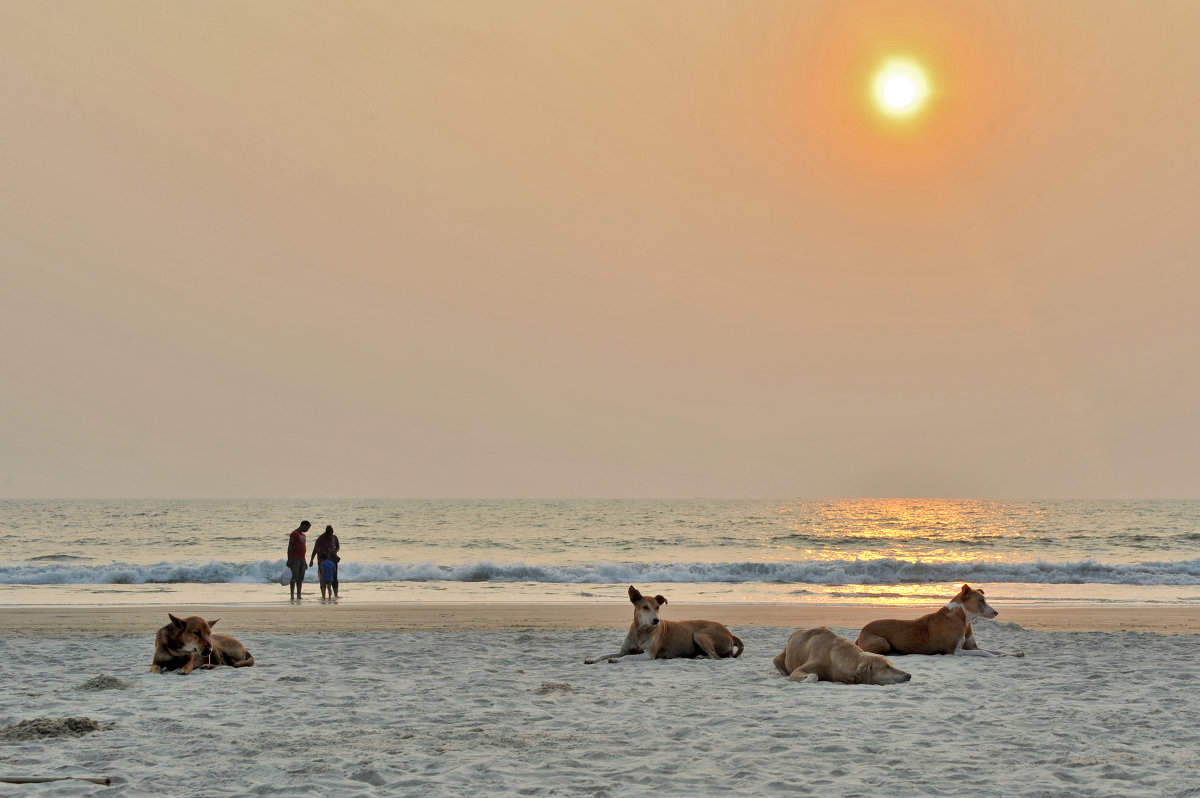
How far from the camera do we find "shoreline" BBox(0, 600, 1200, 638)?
17.2 m

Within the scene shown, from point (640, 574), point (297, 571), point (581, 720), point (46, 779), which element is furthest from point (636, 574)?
point (46, 779)

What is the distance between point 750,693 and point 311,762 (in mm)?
4923

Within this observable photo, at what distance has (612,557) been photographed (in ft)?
162

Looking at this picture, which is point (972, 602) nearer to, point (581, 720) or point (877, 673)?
point (877, 673)

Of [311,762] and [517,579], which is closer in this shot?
[311,762]

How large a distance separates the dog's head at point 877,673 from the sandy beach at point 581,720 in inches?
8.0

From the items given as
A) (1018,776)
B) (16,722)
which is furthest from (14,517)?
(1018,776)

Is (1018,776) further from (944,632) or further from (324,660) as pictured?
(324,660)

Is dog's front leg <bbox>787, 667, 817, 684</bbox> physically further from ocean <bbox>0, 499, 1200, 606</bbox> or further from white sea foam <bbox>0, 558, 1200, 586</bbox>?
white sea foam <bbox>0, 558, 1200, 586</bbox>

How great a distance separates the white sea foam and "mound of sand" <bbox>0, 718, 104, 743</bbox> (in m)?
25.8

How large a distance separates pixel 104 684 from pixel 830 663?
8037 mm

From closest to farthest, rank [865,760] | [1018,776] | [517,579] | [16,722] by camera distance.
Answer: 1. [1018,776]
2. [865,760]
3. [16,722]
4. [517,579]

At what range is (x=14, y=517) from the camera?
88.9 meters

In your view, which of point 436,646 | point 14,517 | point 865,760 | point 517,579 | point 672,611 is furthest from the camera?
point 14,517
